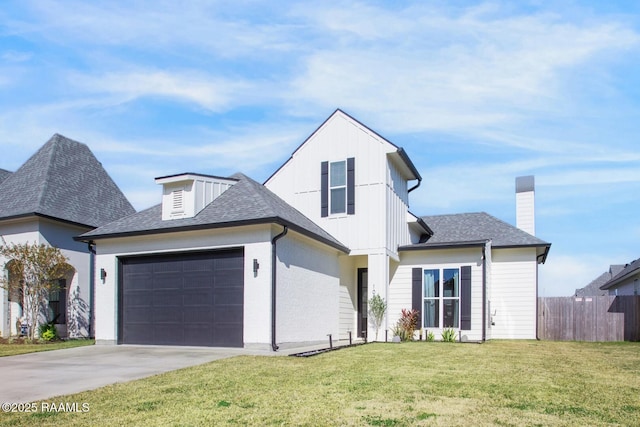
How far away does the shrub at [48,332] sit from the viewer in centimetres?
1766

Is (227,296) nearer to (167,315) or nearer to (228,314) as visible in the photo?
(228,314)

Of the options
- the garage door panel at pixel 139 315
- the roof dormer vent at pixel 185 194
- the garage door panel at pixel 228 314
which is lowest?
the garage door panel at pixel 139 315

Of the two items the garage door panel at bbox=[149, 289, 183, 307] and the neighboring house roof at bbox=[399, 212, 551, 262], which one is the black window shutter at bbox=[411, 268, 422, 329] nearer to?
the neighboring house roof at bbox=[399, 212, 551, 262]

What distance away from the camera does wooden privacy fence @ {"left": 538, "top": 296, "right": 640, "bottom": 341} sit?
20.0m

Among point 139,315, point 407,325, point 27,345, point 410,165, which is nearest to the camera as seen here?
point 139,315

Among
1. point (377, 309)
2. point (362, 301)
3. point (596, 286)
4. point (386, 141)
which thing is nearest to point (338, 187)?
point (386, 141)

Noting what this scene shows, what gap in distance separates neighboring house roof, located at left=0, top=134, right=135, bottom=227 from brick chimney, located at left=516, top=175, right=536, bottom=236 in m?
16.6

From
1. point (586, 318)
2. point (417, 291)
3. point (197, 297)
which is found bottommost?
point (586, 318)

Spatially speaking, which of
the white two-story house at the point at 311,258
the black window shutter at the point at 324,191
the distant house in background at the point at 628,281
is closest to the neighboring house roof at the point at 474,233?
the white two-story house at the point at 311,258

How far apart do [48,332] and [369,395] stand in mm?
14253

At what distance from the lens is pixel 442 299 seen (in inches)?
717

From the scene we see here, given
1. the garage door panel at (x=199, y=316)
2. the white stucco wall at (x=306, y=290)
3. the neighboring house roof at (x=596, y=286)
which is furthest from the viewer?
the neighboring house roof at (x=596, y=286)

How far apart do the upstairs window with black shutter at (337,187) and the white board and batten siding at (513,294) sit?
20.0ft

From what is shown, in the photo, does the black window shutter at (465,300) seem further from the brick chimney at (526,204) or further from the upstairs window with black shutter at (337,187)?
the brick chimney at (526,204)
